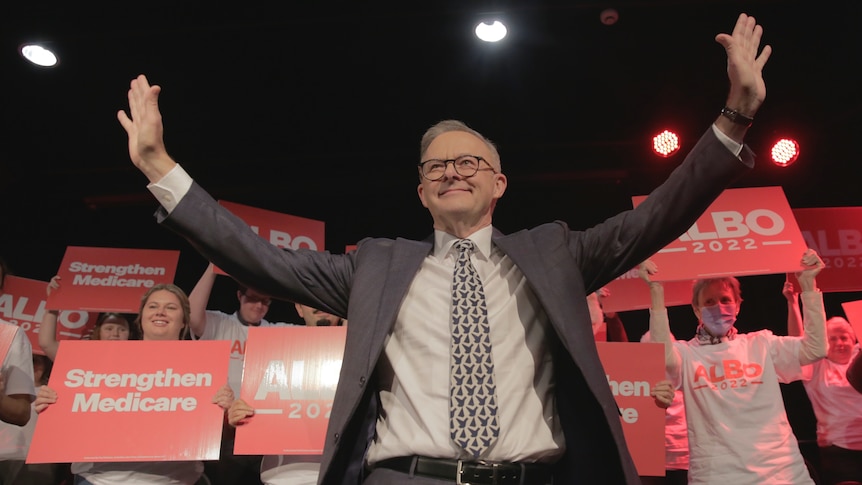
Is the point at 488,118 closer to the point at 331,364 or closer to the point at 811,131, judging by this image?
the point at 811,131

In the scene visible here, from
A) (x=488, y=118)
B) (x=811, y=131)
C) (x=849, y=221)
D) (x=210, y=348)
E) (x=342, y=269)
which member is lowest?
(x=342, y=269)

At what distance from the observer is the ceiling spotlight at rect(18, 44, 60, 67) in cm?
494

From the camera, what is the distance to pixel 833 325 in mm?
4516

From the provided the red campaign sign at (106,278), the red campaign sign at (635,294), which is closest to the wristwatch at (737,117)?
the red campaign sign at (635,294)

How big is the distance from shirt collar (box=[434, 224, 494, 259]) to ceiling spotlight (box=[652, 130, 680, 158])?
4.22m

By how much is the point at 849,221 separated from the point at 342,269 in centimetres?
429

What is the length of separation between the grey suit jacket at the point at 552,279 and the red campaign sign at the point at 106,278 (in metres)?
3.24

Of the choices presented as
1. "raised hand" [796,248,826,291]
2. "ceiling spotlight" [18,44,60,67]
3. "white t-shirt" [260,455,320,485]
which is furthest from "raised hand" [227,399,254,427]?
"ceiling spotlight" [18,44,60,67]

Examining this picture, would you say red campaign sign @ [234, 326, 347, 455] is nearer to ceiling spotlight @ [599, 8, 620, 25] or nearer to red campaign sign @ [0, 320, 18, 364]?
red campaign sign @ [0, 320, 18, 364]

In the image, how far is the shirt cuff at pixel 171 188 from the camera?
1.57m

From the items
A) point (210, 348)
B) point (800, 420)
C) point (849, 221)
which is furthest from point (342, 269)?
point (800, 420)

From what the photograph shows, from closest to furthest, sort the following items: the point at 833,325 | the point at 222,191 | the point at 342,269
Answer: the point at 342,269 → the point at 833,325 → the point at 222,191

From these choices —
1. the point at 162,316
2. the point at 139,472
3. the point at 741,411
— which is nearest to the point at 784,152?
the point at 741,411

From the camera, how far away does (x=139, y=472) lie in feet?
9.94
